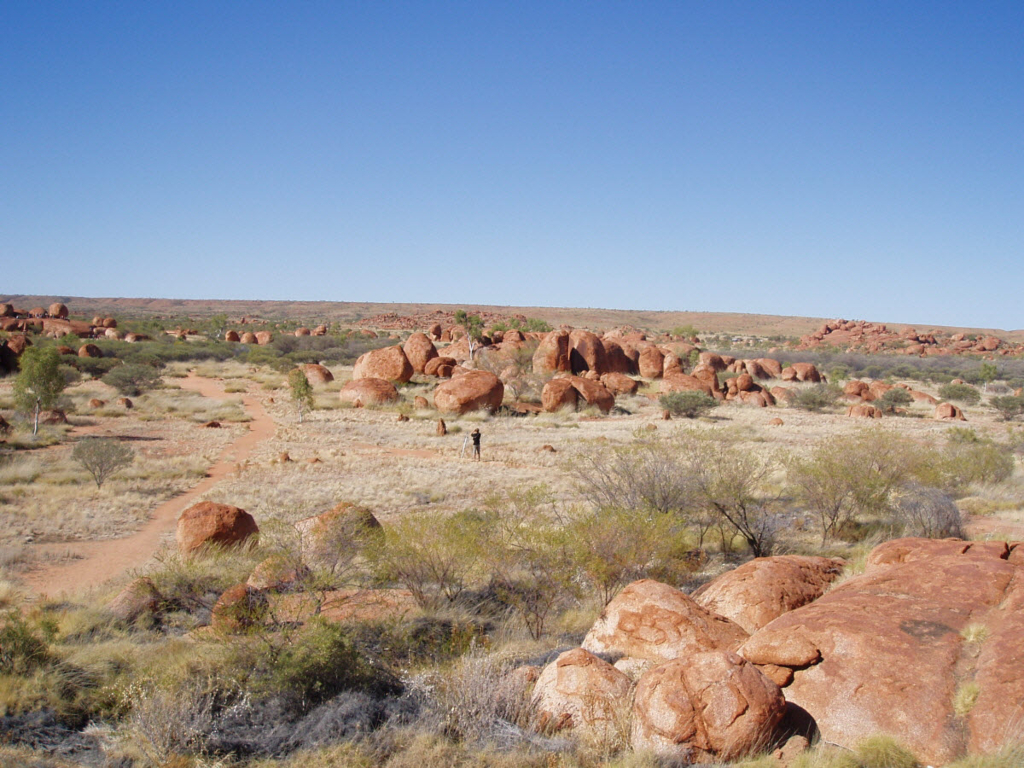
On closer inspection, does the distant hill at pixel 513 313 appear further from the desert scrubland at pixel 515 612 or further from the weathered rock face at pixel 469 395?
the desert scrubland at pixel 515 612

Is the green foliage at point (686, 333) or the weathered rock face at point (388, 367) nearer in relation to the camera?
the weathered rock face at point (388, 367)

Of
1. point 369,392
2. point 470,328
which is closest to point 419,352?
point 369,392

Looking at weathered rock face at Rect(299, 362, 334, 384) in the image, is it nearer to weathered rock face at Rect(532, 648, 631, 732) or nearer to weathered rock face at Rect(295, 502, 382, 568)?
weathered rock face at Rect(295, 502, 382, 568)

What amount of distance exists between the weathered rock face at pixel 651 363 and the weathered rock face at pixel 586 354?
3.40 metres

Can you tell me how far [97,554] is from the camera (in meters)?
11.8

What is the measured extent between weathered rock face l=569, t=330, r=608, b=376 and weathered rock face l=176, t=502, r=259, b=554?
96.6ft

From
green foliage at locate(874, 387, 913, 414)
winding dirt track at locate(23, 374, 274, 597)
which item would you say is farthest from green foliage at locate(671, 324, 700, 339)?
winding dirt track at locate(23, 374, 274, 597)

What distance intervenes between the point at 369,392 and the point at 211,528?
20.3m

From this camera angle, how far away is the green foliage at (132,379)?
105ft

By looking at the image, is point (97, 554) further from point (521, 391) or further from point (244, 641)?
point (521, 391)

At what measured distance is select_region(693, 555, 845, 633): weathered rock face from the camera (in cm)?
743

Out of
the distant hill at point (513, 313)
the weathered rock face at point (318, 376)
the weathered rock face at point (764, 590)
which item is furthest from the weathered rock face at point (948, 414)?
the distant hill at point (513, 313)

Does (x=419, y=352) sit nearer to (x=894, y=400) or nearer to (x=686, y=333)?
(x=894, y=400)

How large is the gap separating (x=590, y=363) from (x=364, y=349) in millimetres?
23553
